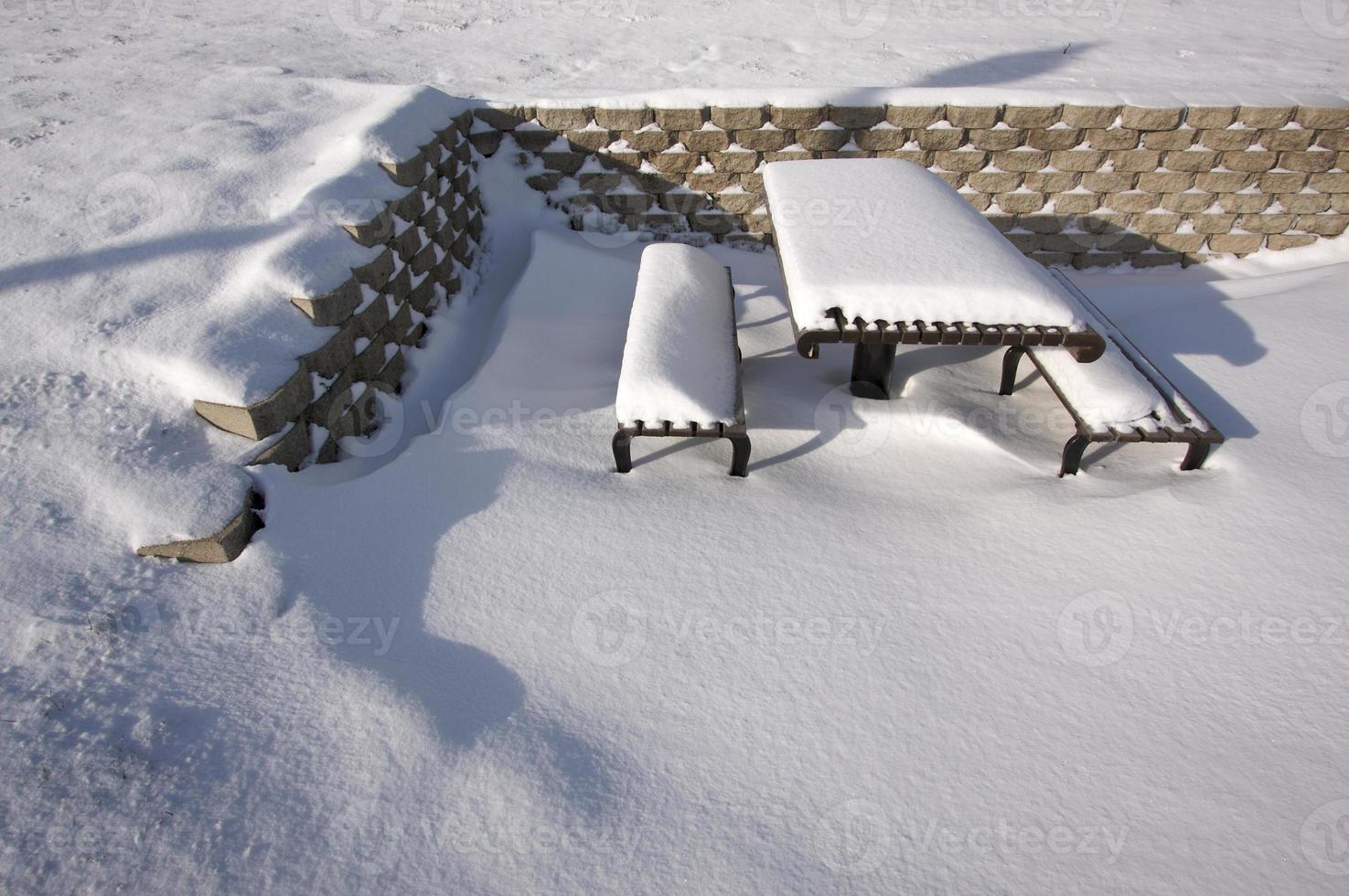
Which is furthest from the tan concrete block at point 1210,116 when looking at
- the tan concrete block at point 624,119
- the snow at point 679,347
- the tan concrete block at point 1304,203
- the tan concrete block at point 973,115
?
the tan concrete block at point 624,119

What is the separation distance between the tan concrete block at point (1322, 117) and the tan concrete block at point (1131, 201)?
95 centimetres

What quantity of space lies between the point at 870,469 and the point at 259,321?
8.70ft

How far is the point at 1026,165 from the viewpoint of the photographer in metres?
5.32

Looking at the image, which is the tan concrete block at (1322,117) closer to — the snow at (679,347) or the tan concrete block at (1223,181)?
the tan concrete block at (1223,181)

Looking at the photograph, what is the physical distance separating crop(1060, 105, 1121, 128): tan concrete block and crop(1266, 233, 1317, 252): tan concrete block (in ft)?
5.78

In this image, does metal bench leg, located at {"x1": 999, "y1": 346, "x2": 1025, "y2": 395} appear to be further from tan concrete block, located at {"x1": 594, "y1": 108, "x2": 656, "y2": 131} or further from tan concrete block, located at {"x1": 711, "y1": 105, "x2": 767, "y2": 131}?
tan concrete block, located at {"x1": 594, "y1": 108, "x2": 656, "y2": 131}

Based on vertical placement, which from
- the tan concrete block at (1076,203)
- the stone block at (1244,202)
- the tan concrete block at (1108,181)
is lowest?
the tan concrete block at (1076,203)

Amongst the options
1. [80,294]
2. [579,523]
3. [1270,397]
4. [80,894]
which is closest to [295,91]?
[80,294]

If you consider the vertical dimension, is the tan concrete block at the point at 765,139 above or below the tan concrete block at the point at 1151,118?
below

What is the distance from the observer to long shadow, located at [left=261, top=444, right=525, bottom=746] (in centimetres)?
229

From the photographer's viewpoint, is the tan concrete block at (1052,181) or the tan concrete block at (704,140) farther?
the tan concrete block at (1052,181)

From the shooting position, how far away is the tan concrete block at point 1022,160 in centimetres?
527

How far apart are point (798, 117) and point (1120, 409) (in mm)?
3022

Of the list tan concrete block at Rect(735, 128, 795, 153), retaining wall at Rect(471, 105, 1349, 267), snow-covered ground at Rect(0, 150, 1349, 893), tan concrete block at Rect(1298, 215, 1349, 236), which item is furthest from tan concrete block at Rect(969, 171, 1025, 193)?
snow-covered ground at Rect(0, 150, 1349, 893)
